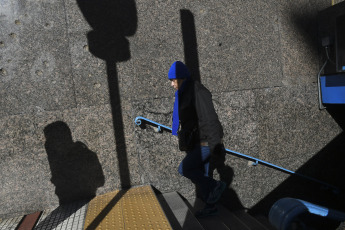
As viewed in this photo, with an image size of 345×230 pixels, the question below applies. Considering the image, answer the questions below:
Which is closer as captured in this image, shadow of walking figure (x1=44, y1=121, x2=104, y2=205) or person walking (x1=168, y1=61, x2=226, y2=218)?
person walking (x1=168, y1=61, x2=226, y2=218)

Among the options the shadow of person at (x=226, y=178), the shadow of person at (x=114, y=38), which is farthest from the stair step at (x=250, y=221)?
the shadow of person at (x=114, y=38)

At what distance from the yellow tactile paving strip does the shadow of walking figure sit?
24cm

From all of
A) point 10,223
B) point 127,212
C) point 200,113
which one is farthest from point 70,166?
point 200,113

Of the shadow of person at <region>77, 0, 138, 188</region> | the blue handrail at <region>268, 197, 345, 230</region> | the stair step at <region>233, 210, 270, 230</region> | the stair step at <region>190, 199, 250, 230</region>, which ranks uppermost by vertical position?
the shadow of person at <region>77, 0, 138, 188</region>

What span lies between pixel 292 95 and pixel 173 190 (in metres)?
2.46

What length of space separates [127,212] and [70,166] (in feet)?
3.68

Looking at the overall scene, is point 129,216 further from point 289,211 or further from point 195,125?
point 289,211

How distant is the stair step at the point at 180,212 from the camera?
3.10 metres

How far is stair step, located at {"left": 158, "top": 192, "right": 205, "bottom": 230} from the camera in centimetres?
310

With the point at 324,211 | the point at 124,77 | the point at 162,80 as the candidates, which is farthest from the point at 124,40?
the point at 324,211

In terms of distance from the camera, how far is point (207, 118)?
9.53 ft

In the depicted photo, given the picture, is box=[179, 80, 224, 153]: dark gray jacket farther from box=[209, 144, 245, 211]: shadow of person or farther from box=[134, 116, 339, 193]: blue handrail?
box=[209, 144, 245, 211]: shadow of person

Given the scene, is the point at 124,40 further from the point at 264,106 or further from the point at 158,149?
the point at 264,106

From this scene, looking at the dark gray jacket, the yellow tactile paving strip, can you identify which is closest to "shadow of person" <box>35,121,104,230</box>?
the yellow tactile paving strip
